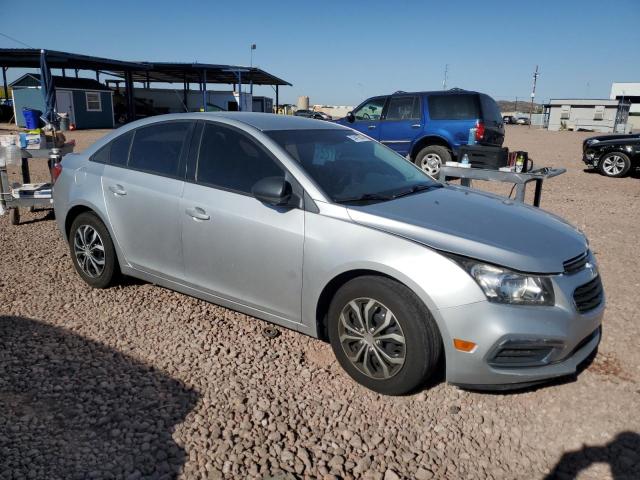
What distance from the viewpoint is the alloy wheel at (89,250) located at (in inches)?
174

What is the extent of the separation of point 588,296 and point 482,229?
2.40 ft

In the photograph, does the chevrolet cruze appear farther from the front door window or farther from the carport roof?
the carport roof

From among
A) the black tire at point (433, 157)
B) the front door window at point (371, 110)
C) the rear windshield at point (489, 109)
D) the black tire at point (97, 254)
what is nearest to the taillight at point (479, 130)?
the rear windshield at point (489, 109)

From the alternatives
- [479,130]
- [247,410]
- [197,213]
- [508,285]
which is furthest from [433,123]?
[247,410]

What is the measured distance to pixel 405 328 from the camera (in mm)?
2799

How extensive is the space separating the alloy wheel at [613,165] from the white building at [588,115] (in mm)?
42091

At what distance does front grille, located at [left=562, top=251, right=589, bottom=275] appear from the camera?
287cm

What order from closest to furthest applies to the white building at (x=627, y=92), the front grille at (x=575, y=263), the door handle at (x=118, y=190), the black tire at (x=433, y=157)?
the front grille at (x=575, y=263) < the door handle at (x=118, y=190) < the black tire at (x=433, y=157) < the white building at (x=627, y=92)

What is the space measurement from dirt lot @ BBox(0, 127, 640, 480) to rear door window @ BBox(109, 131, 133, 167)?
4.13 ft

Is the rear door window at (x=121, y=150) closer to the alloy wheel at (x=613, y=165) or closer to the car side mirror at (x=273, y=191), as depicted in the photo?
the car side mirror at (x=273, y=191)

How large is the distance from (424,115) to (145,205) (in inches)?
323

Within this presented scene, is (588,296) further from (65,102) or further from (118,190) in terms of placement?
(65,102)

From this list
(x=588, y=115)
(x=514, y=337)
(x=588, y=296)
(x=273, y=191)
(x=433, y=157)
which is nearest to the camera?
(x=514, y=337)

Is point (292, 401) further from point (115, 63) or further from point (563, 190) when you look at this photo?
point (115, 63)
